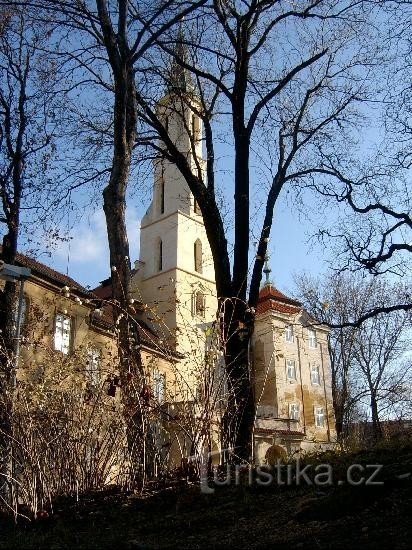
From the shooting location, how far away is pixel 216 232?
1159 cm

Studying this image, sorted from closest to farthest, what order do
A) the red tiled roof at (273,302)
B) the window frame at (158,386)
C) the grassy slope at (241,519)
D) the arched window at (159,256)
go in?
1. the grassy slope at (241,519)
2. the window frame at (158,386)
3. the red tiled roof at (273,302)
4. the arched window at (159,256)

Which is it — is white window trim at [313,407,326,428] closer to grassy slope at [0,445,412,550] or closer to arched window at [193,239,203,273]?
arched window at [193,239,203,273]

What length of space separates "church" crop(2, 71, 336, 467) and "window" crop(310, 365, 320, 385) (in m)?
0.10

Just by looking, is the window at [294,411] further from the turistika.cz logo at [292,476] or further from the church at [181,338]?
the turistika.cz logo at [292,476]

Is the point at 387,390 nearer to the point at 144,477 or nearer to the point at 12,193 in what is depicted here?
the point at 12,193

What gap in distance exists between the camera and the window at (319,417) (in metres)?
42.4

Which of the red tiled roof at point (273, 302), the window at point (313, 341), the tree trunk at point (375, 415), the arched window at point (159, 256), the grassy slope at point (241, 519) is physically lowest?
the grassy slope at point (241, 519)

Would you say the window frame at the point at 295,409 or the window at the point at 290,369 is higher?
the window at the point at 290,369

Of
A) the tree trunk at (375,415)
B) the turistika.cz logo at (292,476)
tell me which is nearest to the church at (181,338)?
the turistika.cz logo at (292,476)

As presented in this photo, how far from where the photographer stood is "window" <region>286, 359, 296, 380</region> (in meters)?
42.4

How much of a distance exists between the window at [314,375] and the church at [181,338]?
0.34 feet

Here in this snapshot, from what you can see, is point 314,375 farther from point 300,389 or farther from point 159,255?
point 159,255

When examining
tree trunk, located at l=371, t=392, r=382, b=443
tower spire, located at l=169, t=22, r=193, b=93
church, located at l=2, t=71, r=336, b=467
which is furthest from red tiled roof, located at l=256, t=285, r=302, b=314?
tower spire, located at l=169, t=22, r=193, b=93

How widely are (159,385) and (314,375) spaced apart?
37720 mm
